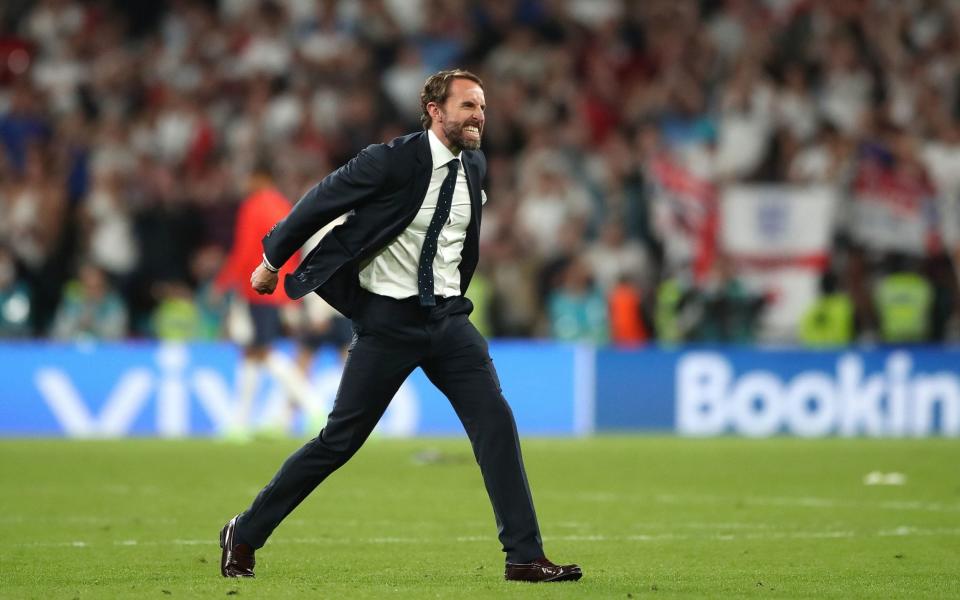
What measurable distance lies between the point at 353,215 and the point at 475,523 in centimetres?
343

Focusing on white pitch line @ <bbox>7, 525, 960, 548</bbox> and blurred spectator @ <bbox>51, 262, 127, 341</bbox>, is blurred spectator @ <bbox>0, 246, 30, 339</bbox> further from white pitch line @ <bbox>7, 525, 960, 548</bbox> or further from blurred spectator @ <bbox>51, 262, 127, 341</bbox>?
white pitch line @ <bbox>7, 525, 960, 548</bbox>

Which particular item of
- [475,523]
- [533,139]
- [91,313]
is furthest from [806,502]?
[91,313]

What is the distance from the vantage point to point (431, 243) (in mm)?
7445

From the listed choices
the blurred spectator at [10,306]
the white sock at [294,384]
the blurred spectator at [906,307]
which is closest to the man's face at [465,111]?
the white sock at [294,384]

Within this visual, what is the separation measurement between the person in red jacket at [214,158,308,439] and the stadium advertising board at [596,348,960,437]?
4146mm

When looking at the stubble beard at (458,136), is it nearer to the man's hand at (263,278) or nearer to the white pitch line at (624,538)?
the man's hand at (263,278)

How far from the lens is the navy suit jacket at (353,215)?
7223 millimetres

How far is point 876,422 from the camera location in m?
19.5

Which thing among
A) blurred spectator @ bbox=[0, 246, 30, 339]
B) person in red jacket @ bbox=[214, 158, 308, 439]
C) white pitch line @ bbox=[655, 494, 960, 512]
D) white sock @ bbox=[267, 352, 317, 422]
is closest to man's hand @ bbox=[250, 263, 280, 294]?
white pitch line @ bbox=[655, 494, 960, 512]

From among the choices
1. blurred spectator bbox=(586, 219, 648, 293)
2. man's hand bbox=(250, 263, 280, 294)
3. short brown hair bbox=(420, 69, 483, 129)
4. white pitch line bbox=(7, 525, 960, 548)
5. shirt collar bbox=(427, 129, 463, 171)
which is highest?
blurred spectator bbox=(586, 219, 648, 293)

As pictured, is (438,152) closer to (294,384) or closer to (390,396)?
(390,396)

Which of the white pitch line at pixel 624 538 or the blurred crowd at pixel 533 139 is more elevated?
the blurred crowd at pixel 533 139

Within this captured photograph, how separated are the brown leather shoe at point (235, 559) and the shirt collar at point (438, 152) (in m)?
1.81

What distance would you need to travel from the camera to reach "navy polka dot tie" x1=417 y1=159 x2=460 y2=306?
7438mm
